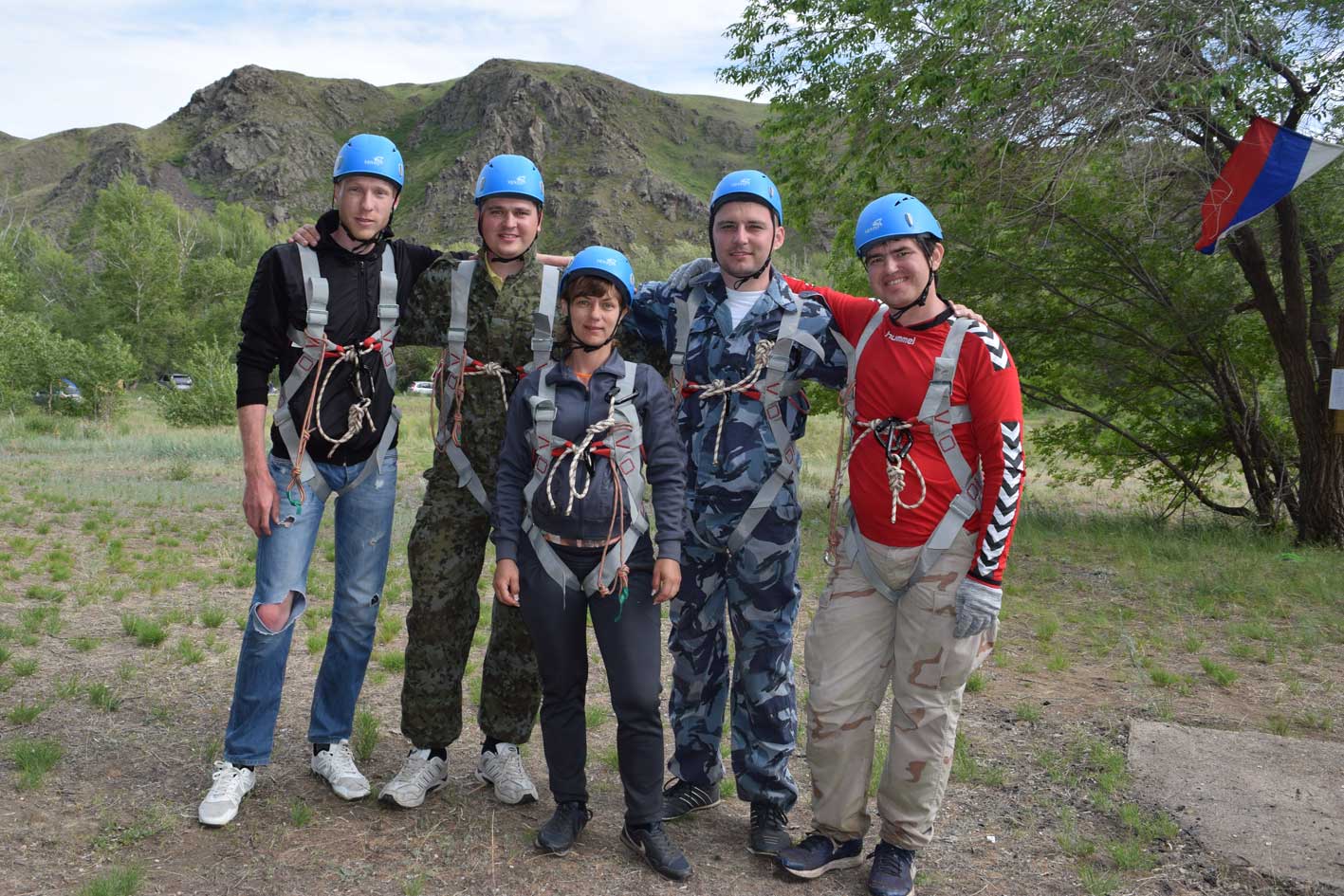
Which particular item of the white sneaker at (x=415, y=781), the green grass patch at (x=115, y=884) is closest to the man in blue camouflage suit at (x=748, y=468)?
the white sneaker at (x=415, y=781)

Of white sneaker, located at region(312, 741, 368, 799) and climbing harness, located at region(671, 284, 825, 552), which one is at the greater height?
climbing harness, located at region(671, 284, 825, 552)

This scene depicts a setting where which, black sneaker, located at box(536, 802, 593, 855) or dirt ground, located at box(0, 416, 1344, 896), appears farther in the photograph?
black sneaker, located at box(536, 802, 593, 855)

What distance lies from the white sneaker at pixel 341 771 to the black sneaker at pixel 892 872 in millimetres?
2256

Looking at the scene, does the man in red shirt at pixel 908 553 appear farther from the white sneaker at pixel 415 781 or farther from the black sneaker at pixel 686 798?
the white sneaker at pixel 415 781

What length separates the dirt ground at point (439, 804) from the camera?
3.76 meters

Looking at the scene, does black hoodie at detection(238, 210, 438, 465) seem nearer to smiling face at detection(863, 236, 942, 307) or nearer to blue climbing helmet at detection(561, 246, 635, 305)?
blue climbing helmet at detection(561, 246, 635, 305)

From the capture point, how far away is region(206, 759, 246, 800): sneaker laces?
13.5 ft

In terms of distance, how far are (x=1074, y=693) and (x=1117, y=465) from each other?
34.6ft

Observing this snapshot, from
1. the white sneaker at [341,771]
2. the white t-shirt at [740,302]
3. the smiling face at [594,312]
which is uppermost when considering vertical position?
the white t-shirt at [740,302]

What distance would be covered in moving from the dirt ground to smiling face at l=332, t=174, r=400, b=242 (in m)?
2.54

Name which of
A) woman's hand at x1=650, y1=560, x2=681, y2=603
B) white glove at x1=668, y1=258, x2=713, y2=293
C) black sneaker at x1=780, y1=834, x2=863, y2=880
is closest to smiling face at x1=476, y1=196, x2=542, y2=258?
white glove at x1=668, y1=258, x2=713, y2=293

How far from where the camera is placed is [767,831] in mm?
4066

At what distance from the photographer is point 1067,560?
37.8 feet

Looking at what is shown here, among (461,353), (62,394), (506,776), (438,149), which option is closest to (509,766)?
(506,776)
